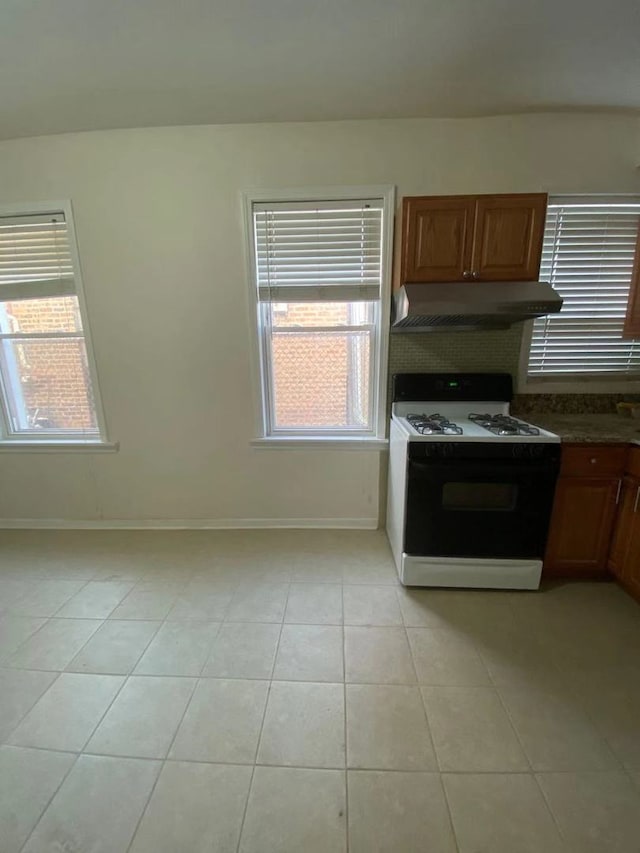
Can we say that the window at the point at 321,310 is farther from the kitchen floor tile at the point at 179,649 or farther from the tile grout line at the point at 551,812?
the tile grout line at the point at 551,812

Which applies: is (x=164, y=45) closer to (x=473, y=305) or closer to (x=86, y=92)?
(x=86, y=92)

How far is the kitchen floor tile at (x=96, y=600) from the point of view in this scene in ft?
6.03

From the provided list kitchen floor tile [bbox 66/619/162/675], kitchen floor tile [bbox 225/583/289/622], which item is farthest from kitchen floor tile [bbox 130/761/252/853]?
kitchen floor tile [bbox 225/583/289/622]

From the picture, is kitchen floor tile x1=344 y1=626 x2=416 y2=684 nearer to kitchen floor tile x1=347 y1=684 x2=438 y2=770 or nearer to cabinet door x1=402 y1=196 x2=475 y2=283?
kitchen floor tile x1=347 y1=684 x2=438 y2=770

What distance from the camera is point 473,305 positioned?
176 cm

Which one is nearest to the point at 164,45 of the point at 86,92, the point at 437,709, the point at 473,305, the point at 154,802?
the point at 86,92

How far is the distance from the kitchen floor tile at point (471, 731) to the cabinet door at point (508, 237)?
2034mm

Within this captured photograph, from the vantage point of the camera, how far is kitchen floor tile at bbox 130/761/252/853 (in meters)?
0.96

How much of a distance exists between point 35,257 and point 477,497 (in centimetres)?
330

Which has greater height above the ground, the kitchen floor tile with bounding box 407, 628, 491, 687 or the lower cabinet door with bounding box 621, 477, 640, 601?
the lower cabinet door with bounding box 621, 477, 640, 601

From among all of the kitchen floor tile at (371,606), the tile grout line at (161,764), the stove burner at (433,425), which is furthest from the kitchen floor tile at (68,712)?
the stove burner at (433,425)

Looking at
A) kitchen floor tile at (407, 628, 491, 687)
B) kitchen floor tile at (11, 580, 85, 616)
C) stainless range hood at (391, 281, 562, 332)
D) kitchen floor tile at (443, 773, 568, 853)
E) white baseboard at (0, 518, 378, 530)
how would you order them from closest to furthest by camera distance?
kitchen floor tile at (443, 773, 568, 853) → kitchen floor tile at (407, 628, 491, 687) → stainless range hood at (391, 281, 562, 332) → kitchen floor tile at (11, 580, 85, 616) → white baseboard at (0, 518, 378, 530)

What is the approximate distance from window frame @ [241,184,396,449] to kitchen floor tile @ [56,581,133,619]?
1.22 m

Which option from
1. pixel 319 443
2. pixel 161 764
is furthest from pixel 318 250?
pixel 161 764
